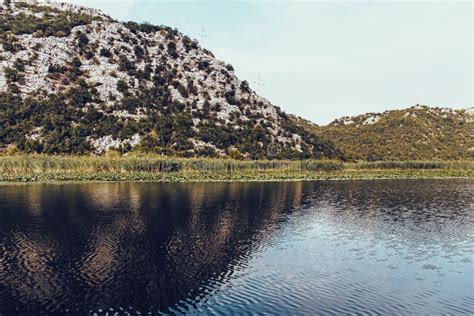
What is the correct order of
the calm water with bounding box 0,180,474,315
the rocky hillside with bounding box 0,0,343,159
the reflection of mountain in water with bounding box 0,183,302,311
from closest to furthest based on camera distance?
1. the calm water with bounding box 0,180,474,315
2. the reflection of mountain in water with bounding box 0,183,302,311
3. the rocky hillside with bounding box 0,0,343,159

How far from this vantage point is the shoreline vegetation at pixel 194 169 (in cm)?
11488

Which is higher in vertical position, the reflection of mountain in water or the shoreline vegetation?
the shoreline vegetation

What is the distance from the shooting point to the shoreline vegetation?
115 m

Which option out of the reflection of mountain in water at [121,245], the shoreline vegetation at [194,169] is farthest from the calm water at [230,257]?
the shoreline vegetation at [194,169]

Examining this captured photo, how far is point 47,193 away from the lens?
271 ft

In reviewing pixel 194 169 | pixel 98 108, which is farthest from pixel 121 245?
pixel 98 108

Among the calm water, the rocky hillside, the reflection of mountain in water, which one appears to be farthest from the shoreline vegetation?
the calm water

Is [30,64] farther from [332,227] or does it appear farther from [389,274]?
[389,274]

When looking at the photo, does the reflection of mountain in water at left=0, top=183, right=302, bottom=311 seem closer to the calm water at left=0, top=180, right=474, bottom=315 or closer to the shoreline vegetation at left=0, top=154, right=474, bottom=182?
the calm water at left=0, top=180, right=474, bottom=315

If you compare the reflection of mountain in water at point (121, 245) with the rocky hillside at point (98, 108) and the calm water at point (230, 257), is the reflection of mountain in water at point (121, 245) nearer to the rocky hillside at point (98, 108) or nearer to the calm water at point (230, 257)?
the calm water at point (230, 257)

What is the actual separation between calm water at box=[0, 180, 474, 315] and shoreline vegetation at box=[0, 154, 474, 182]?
41.9 meters

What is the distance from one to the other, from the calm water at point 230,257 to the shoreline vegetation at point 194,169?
41943 mm

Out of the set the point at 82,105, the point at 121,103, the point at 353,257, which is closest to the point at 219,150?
the point at 121,103

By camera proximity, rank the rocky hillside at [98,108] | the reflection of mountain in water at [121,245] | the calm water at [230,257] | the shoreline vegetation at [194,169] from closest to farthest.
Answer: the calm water at [230,257] → the reflection of mountain in water at [121,245] → the shoreline vegetation at [194,169] → the rocky hillside at [98,108]
